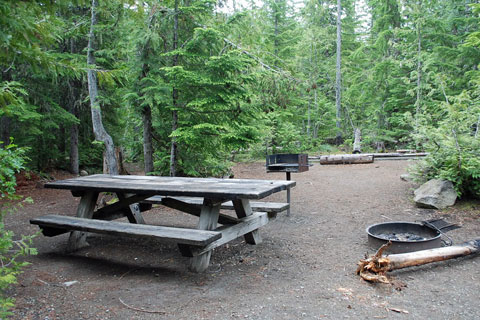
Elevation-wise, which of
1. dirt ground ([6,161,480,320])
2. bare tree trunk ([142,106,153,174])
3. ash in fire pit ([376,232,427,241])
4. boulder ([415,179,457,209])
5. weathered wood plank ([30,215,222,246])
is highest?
bare tree trunk ([142,106,153,174])

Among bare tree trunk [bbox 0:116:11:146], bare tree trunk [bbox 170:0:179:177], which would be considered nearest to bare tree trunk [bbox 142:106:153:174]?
bare tree trunk [bbox 170:0:179:177]

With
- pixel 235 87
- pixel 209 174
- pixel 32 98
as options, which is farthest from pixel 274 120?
pixel 32 98

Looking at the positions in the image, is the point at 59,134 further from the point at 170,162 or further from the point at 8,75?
the point at 170,162

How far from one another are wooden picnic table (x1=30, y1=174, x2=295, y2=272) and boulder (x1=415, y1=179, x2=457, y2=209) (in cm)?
357

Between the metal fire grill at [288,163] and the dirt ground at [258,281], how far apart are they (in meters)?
1.01

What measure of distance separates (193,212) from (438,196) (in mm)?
4874

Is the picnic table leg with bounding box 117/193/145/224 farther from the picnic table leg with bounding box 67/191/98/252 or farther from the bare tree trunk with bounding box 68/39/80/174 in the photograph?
the bare tree trunk with bounding box 68/39/80/174

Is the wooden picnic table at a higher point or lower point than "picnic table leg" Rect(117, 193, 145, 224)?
higher

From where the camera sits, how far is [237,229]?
4.18 meters

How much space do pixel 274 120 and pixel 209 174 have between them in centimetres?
821

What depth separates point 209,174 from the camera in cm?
891

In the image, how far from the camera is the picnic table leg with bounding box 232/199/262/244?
4461 millimetres

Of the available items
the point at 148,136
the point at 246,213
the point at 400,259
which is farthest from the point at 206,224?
the point at 148,136

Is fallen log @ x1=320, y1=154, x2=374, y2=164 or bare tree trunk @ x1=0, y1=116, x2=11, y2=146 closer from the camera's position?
bare tree trunk @ x1=0, y1=116, x2=11, y2=146
